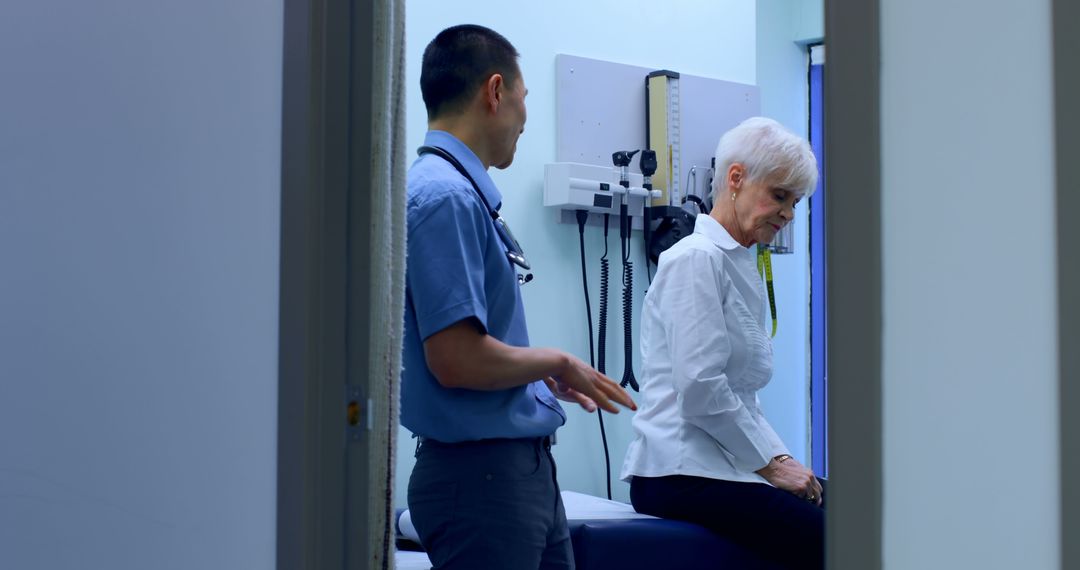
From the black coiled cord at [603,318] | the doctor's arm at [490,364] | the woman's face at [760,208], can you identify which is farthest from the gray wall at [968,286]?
the black coiled cord at [603,318]

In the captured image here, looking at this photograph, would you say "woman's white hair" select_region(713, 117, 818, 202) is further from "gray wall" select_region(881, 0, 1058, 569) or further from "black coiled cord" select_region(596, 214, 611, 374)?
"gray wall" select_region(881, 0, 1058, 569)

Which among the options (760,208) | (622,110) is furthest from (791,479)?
(622,110)

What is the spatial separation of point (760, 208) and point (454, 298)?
1.06 meters

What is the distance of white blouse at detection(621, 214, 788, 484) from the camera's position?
2217 mm

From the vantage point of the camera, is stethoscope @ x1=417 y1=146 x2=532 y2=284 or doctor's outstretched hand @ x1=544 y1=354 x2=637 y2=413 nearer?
doctor's outstretched hand @ x1=544 y1=354 x2=637 y2=413

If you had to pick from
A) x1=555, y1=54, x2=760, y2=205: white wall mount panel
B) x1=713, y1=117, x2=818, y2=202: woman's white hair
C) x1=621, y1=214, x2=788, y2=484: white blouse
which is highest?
x1=555, y1=54, x2=760, y2=205: white wall mount panel

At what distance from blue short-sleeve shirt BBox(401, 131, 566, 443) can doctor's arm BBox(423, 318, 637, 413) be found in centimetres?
2

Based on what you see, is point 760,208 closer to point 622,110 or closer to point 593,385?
point 593,385

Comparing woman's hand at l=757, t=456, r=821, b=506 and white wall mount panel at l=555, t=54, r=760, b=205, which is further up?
white wall mount panel at l=555, t=54, r=760, b=205

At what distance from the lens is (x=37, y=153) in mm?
1742

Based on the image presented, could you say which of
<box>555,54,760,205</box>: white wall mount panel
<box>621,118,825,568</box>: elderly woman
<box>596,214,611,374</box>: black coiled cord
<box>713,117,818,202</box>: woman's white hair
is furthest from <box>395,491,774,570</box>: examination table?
<box>555,54,760,205</box>: white wall mount panel

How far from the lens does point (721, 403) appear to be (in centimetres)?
221

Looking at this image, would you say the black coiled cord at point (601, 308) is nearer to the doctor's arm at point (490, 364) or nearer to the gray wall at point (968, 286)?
the doctor's arm at point (490, 364)

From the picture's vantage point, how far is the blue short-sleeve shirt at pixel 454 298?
1610 mm
